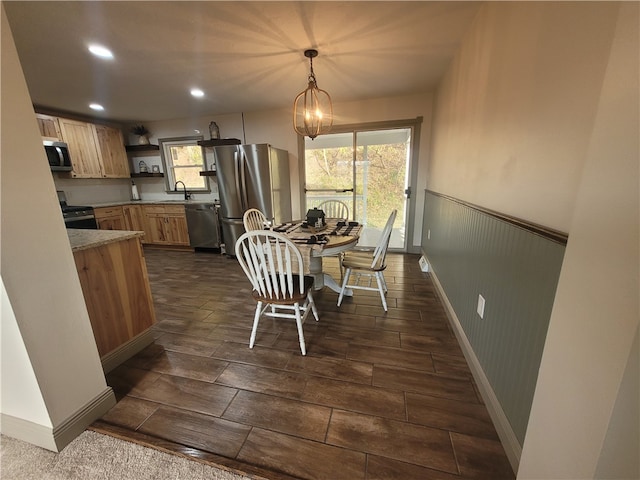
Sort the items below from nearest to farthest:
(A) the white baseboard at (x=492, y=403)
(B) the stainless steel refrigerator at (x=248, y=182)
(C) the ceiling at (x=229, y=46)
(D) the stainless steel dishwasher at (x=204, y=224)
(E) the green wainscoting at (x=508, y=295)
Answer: (E) the green wainscoting at (x=508, y=295) < (A) the white baseboard at (x=492, y=403) < (C) the ceiling at (x=229, y=46) < (B) the stainless steel refrigerator at (x=248, y=182) < (D) the stainless steel dishwasher at (x=204, y=224)

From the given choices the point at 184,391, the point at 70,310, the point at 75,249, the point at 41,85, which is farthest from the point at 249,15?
the point at 41,85

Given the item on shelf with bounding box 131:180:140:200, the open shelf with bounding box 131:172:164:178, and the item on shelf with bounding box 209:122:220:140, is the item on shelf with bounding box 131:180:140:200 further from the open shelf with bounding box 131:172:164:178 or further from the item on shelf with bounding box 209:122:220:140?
the item on shelf with bounding box 209:122:220:140

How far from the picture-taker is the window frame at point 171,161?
473 cm

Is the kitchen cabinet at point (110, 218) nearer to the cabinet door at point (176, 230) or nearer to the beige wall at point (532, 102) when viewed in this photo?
the cabinet door at point (176, 230)

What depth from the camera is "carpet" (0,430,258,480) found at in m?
1.08

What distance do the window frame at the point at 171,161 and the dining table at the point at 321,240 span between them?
303 centimetres

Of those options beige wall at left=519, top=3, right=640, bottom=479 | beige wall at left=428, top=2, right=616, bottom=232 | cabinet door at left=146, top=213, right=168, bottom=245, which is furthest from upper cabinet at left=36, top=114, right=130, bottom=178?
beige wall at left=519, top=3, right=640, bottom=479

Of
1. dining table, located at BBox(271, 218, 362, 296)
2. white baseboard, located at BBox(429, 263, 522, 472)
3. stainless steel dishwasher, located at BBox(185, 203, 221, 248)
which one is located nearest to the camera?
white baseboard, located at BBox(429, 263, 522, 472)

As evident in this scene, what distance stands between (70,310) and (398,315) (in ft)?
7.25

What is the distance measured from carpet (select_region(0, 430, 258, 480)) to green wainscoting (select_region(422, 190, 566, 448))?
1251mm

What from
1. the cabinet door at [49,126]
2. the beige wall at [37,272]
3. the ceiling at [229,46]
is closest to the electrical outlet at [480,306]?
the ceiling at [229,46]

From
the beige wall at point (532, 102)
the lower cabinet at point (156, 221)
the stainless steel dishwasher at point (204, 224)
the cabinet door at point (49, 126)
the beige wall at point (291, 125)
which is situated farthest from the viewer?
the lower cabinet at point (156, 221)

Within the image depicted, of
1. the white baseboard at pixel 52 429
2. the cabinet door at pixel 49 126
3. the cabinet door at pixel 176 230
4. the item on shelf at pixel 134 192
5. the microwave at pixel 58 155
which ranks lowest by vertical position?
the white baseboard at pixel 52 429

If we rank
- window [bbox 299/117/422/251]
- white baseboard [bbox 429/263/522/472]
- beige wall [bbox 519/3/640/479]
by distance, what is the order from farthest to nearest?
window [bbox 299/117/422/251], white baseboard [bbox 429/263/522/472], beige wall [bbox 519/3/640/479]
